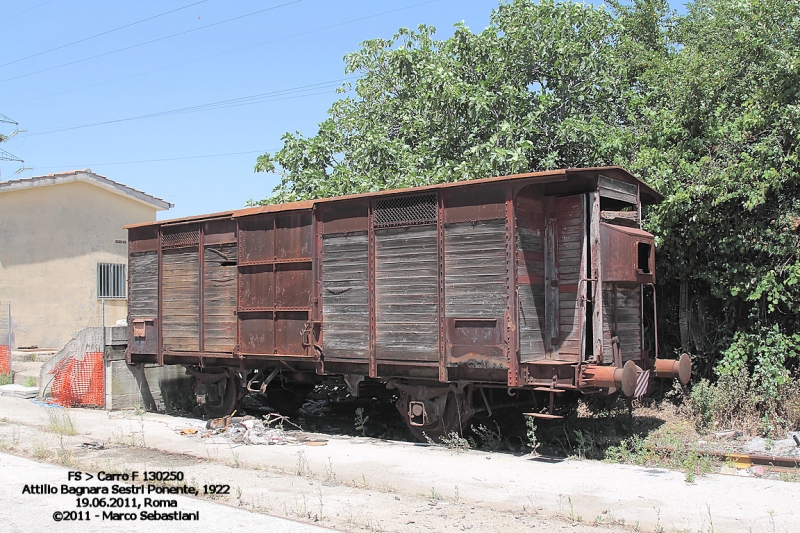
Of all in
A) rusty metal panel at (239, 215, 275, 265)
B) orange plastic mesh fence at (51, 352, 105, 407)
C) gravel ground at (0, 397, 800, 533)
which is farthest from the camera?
orange plastic mesh fence at (51, 352, 105, 407)

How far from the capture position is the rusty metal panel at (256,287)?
38.0 feet

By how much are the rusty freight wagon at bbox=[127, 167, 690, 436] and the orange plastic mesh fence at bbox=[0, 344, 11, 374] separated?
9151 millimetres

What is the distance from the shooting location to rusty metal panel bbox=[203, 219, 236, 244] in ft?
40.2

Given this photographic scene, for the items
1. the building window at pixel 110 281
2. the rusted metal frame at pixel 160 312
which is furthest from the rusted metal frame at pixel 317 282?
the building window at pixel 110 281

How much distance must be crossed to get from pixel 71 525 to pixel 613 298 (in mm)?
6816

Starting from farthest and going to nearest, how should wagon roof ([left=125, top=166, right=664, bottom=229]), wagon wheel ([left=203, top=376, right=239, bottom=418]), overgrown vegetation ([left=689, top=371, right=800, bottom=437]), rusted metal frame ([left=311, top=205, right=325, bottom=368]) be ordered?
1. wagon wheel ([left=203, top=376, right=239, bottom=418])
2. rusted metal frame ([left=311, top=205, right=325, bottom=368])
3. overgrown vegetation ([left=689, top=371, right=800, bottom=437])
4. wagon roof ([left=125, top=166, right=664, bottom=229])

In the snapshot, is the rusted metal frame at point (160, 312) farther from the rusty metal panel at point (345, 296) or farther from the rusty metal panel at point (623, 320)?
the rusty metal panel at point (623, 320)

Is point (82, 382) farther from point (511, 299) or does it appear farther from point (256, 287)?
point (511, 299)

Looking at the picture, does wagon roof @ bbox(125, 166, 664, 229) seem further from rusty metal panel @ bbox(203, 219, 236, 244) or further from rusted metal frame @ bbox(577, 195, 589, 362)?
rusted metal frame @ bbox(577, 195, 589, 362)

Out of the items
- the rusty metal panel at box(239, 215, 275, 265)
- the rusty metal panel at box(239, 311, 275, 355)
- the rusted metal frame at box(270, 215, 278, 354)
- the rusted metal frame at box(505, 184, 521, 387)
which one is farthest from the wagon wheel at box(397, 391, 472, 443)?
the rusty metal panel at box(239, 215, 275, 265)

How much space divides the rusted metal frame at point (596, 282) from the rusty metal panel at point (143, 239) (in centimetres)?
822

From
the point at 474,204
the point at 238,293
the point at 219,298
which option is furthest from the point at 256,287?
the point at 474,204

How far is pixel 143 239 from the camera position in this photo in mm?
13766

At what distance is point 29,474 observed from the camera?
26.9 feet
